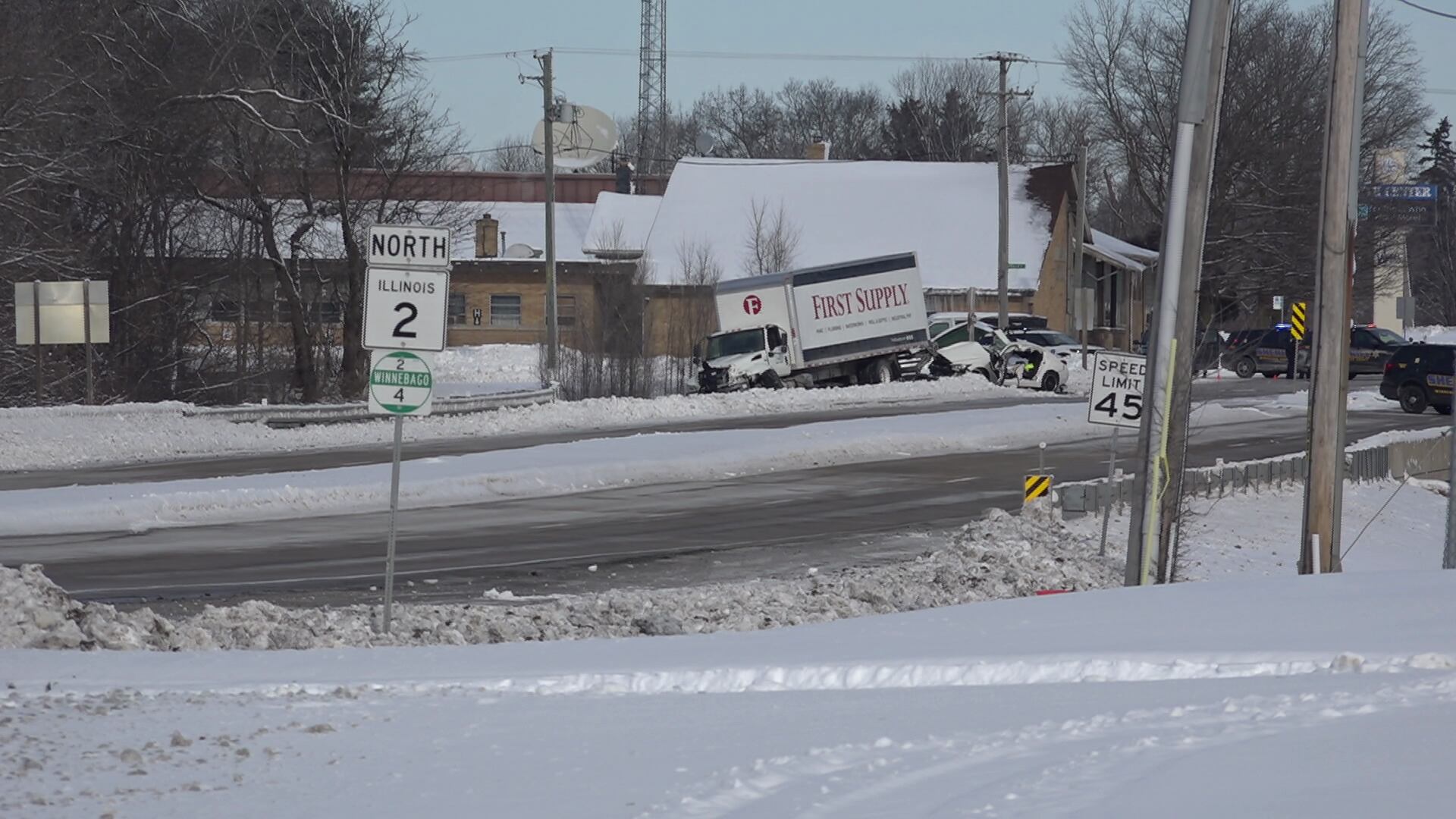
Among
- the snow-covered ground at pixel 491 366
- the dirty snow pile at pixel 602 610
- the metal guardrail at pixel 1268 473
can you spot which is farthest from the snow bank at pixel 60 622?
the snow-covered ground at pixel 491 366

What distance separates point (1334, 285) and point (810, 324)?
1235 inches

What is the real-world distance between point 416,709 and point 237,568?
28.4 feet

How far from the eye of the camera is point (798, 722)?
8.00 metres

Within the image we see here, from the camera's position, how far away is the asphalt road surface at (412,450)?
2598 cm

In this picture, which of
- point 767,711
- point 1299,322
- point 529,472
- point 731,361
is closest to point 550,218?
point 731,361

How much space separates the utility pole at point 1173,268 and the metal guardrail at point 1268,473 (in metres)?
3.08

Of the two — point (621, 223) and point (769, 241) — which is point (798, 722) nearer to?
point (769, 241)

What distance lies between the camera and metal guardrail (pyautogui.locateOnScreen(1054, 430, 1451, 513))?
21203mm

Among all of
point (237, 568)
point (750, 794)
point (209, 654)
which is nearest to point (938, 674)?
point (750, 794)

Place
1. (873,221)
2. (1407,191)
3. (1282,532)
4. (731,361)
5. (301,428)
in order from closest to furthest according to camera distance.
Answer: (1282,532) → (301,428) → (731,361) → (1407,191) → (873,221)

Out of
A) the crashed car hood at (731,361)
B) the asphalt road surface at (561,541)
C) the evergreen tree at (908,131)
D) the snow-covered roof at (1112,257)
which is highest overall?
the evergreen tree at (908,131)

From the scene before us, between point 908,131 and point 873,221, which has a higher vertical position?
point 908,131

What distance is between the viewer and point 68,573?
15953 millimetres

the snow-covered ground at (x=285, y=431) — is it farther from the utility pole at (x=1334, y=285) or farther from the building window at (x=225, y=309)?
the utility pole at (x=1334, y=285)
